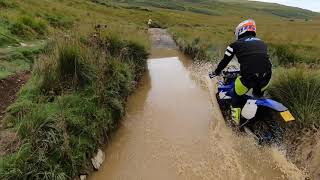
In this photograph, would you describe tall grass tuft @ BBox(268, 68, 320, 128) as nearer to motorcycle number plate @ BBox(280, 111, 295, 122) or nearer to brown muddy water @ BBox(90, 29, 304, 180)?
brown muddy water @ BBox(90, 29, 304, 180)

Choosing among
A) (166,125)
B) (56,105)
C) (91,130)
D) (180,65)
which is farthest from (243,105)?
(180,65)

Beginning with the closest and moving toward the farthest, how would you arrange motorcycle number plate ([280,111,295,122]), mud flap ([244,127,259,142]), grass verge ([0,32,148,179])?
1. grass verge ([0,32,148,179])
2. motorcycle number plate ([280,111,295,122])
3. mud flap ([244,127,259,142])

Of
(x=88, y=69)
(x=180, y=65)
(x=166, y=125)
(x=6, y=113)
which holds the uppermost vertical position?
(x=88, y=69)

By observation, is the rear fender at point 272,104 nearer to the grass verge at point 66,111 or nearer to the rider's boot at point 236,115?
the rider's boot at point 236,115

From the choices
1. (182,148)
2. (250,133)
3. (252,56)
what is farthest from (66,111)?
(252,56)

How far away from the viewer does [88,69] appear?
773 centimetres

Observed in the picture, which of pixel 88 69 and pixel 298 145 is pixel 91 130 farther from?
pixel 298 145

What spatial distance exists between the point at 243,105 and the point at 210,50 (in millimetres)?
11236

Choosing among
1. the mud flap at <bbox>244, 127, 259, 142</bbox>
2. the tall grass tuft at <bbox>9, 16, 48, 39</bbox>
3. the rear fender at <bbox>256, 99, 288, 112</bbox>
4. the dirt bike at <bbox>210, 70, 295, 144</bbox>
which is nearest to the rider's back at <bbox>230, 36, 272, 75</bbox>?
the dirt bike at <bbox>210, 70, 295, 144</bbox>

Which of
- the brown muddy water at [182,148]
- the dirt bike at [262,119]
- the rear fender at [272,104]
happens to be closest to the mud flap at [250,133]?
the dirt bike at [262,119]

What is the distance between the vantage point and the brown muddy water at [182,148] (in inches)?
247

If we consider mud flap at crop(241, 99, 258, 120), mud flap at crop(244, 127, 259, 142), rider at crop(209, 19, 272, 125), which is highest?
rider at crop(209, 19, 272, 125)

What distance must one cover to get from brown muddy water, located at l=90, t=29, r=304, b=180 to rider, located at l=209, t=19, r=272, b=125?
30.7 inches

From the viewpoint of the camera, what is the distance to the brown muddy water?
6277 mm
